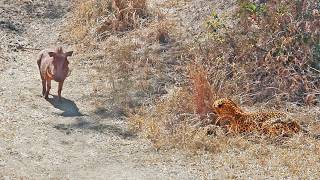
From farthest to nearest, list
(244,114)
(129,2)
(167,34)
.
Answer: (129,2) < (167,34) < (244,114)

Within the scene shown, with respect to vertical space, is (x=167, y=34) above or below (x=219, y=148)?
above

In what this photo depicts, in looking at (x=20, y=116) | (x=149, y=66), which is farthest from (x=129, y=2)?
(x=20, y=116)

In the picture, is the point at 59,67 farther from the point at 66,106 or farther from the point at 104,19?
the point at 104,19

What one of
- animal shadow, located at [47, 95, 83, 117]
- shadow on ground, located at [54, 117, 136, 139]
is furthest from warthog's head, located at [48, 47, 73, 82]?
shadow on ground, located at [54, 117, 136, 139]

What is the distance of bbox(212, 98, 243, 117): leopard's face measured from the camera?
6.07 metres

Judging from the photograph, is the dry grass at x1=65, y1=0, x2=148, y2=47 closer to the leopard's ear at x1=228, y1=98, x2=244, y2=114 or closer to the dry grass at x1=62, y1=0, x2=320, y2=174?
the dry grass at x1=62, y1=0, x2=320, y2=174

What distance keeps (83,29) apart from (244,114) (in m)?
3.72

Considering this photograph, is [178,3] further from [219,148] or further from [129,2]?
[219,148]

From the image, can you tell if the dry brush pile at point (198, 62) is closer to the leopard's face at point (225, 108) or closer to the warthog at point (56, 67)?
the leopard's face at point (225, 108)

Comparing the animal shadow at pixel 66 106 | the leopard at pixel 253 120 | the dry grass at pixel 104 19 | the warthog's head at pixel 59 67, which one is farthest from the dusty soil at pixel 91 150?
the dry grass at pixel 104 19

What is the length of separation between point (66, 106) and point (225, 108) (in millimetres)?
1815

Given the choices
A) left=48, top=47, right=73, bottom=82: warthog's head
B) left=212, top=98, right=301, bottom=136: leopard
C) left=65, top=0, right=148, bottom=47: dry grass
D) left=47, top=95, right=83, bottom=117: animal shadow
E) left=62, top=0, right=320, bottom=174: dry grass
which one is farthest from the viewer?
left=65, top=0, right=148, bottom=47: dry grass

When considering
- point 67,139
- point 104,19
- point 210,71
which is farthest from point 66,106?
point 104,19

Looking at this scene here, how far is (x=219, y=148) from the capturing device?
5.66 meters
